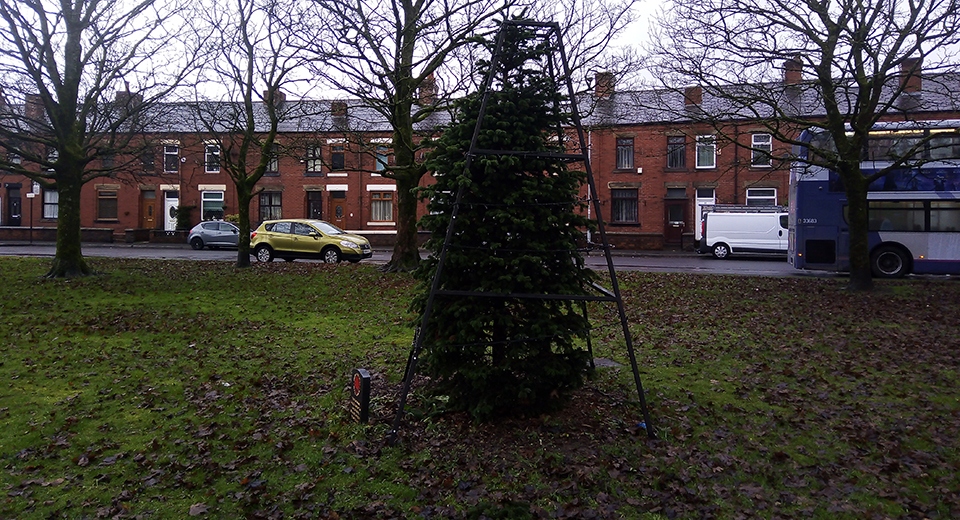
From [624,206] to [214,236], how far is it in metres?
21.5

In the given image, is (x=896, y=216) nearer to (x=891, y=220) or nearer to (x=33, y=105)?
(x=891, y=220)

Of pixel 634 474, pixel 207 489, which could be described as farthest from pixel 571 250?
pixel 207 489

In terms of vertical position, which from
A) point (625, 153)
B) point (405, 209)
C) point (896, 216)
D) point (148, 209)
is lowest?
point (405, 209)

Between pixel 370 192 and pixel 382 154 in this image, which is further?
pixel 370 192

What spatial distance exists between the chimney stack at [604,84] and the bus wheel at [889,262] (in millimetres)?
10522

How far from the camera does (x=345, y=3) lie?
14.4 meters

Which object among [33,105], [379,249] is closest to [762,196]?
[379,249]

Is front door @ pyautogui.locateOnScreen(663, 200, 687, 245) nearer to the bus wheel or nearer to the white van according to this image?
the white van

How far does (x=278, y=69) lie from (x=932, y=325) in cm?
1653

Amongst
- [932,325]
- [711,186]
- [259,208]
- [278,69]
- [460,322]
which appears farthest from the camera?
[259,208]

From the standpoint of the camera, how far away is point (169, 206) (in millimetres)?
43531

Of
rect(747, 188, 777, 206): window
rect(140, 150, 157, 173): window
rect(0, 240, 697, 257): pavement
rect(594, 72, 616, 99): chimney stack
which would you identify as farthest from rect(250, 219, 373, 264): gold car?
rect(747, 188, 777, 206): window

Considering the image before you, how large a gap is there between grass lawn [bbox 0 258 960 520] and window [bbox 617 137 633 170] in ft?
93.7

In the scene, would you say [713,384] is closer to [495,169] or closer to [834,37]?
[495,169]
